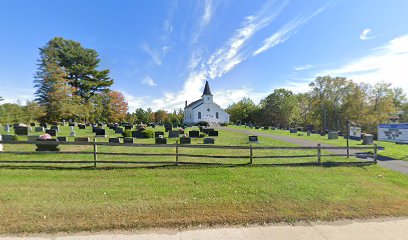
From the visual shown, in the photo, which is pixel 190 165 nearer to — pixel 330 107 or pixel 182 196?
pixel 182 196

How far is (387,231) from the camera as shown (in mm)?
4621

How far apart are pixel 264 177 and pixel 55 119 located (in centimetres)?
4521

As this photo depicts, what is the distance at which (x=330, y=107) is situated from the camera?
186 feet

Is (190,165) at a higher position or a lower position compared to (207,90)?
lower

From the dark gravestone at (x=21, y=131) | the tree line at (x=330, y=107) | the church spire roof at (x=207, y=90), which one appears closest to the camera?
the dark gravestone at (x=21, y=131)

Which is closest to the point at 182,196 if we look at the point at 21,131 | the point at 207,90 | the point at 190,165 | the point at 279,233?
the point at 279,233

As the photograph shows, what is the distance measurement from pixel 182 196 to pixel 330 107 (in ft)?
202

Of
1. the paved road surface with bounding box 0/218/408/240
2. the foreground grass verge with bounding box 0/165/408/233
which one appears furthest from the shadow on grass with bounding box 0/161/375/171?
the paved road surface with bounding box 0/218/408/240

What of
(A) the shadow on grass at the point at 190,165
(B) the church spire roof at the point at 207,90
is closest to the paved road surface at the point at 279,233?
(A) the shadow on grass at the point at 190,165

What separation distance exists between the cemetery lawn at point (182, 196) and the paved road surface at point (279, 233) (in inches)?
10.3

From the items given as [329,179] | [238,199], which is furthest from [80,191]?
[329,179]

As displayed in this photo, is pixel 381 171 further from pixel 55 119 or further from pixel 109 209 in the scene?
pixel 55 119

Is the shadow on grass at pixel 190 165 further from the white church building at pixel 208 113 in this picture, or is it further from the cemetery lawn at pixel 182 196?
the white church building at pixel 208 113

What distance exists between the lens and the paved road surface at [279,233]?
13.7 ft
